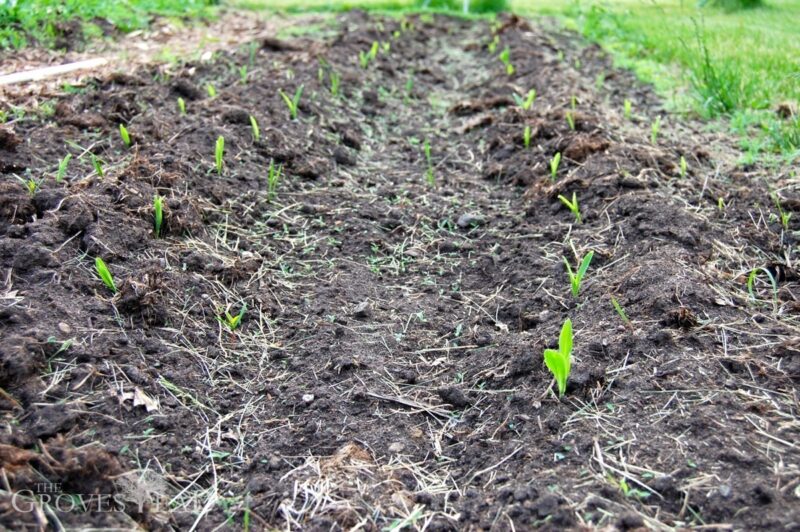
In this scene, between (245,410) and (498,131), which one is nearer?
(245,410)

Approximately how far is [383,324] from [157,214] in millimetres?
1072

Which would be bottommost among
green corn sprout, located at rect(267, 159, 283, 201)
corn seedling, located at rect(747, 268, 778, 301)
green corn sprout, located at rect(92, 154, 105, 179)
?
corn seedling, located at rect(747, 268, 778, 301)

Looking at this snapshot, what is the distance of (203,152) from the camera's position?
3.88 meters

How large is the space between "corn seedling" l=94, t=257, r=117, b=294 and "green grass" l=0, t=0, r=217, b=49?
11.1 feet

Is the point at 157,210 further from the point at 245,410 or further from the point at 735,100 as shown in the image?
the point at 735,100

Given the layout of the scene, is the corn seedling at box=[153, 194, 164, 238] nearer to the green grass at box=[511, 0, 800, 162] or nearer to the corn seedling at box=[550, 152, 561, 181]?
the corn seedling at box=[550, 152, 561, 181]

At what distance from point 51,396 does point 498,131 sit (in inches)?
127

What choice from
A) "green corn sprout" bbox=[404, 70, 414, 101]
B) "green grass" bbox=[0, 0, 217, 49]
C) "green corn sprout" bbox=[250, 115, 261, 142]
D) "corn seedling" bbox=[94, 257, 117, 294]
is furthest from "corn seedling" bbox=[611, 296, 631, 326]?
"green grass" bbox=[0, 0, 217, 49]

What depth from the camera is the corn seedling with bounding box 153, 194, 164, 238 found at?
3072 mm

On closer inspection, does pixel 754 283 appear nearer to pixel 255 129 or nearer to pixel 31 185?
pixel 255 129

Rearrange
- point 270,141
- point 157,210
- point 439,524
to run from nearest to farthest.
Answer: point 439,524 → point 157,210 → point 270,141

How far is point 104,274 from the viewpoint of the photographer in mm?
2678

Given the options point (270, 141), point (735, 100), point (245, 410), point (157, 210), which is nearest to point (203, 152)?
point (270, 141)

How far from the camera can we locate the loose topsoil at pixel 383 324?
2.04 m
